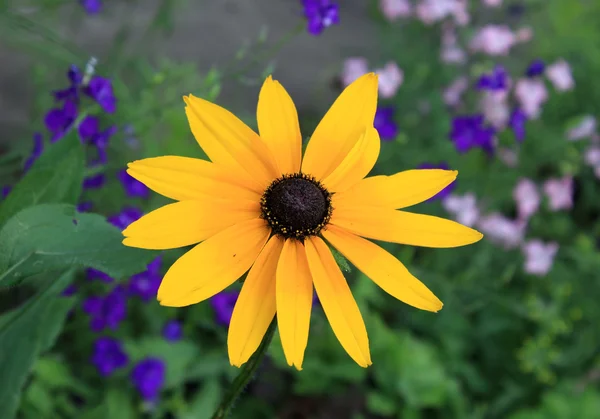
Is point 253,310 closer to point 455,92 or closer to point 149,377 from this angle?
point 149,377

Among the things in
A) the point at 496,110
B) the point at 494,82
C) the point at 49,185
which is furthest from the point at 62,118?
the point at 496,110

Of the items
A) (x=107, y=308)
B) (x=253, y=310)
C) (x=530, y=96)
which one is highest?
(x=530, y=96)

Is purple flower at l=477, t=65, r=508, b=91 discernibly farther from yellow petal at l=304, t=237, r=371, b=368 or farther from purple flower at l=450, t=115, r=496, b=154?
yellow petal at l=304, t=237, r=371, b=368

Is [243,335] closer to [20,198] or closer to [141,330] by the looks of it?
[20,198]

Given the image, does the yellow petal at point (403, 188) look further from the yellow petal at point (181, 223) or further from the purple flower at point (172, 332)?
the purple flower at point (172, 332)

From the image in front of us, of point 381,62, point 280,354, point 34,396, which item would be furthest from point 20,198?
point 381,62

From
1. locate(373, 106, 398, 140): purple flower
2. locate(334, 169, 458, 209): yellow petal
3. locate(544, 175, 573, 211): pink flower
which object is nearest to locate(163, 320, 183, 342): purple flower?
locate(373, 106, 398, 140): purple flower

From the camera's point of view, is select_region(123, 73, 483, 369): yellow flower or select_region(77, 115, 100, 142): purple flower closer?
select_region(123, 73, 483, 369): yellow flower
